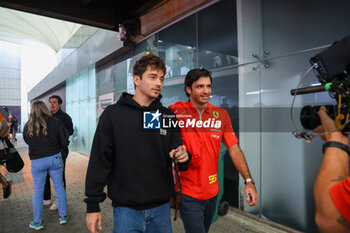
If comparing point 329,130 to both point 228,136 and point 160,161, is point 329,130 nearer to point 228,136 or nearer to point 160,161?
point 160,161

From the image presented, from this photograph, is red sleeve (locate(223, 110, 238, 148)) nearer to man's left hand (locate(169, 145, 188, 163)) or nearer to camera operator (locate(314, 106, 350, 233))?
man's left hand (locate(169, 145, 188, 163))

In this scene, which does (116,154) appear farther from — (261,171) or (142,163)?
(261,171)

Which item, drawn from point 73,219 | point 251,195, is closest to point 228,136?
point 251,195

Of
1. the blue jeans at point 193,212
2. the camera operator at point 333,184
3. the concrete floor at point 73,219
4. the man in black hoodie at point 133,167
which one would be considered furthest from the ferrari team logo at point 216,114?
the concrete floor at point 73,219

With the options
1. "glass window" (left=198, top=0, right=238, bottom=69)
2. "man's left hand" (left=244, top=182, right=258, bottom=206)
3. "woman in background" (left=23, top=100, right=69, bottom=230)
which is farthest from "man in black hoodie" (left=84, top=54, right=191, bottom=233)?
"glass window" (left=198, top=0, right=238, bottom=69)

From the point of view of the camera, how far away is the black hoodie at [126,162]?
157 cm

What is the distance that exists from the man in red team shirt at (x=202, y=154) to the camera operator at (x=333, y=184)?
98 cm

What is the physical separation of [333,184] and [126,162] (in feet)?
4.11

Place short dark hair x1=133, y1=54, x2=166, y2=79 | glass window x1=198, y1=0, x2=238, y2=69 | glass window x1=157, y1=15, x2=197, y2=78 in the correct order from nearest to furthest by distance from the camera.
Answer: short dark hair x1=133, y1=54, x2=166, y2=79, glass window x1=198, y1=0, x2=238, y2=69, glass window x1=157, y1=15, x2=197, y2=78

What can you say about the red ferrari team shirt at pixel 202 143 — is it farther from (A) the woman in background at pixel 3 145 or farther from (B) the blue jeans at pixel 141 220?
(A) the woman in background at pixel 3 145

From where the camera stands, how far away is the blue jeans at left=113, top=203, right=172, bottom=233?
1551 mm

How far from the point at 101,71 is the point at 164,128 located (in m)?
9.20

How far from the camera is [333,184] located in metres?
0.94

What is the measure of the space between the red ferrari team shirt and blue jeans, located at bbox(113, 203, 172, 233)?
0.38 m
